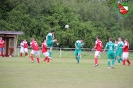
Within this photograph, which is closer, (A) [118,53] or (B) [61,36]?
(A) [118,53]

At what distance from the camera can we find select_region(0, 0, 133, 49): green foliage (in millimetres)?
75625

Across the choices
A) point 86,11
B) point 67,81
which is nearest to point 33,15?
point 86,11

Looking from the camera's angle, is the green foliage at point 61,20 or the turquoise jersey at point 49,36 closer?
the turquoise jersey at point 49,36

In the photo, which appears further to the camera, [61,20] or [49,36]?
[61,20]

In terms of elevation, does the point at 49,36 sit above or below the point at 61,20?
below

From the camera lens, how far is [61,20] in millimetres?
79812

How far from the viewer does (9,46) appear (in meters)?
48.6

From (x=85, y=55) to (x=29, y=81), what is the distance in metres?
35.9

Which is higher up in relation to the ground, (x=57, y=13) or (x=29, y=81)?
(x=57, y=13)

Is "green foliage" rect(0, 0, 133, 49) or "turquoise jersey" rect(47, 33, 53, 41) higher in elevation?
"green foliage" rect(0, 0, 133, 49)

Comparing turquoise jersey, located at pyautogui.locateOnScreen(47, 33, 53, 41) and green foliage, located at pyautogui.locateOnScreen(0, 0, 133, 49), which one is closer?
turquoise jersey, located at pyautogui.locateOnScreen(47, 33, 53, 41)

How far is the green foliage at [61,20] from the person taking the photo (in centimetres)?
7562

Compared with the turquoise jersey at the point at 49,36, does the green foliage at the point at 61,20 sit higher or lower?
higher

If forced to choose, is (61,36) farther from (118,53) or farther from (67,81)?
(67,81)
